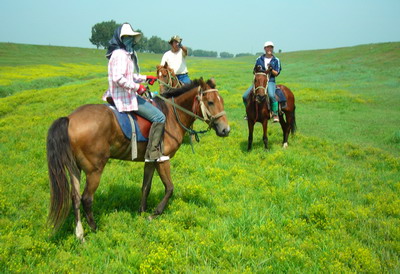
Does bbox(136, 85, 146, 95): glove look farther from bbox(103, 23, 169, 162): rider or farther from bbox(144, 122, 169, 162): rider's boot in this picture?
bbox(144, 122, 169, 162): rider's boot

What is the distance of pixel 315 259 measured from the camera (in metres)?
4.02

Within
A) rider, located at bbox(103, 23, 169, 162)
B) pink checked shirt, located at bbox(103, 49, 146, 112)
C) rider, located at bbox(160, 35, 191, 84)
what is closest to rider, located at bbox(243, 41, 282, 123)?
rider, located at bbox(160, 35, 191, 84)

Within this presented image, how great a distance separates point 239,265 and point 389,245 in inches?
91.5

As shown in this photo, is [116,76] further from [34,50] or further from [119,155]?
[34,50]

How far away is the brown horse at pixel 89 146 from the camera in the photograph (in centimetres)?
412

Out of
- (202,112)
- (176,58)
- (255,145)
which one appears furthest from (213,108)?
(176,58)

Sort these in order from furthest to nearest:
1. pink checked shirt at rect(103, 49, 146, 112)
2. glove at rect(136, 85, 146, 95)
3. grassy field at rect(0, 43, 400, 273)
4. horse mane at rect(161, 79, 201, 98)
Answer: horse mane at rect(161, 79, 201, 98) → glove at rect(136, 85, 146, 95) → pink checked shirt at rect(103, 49, 146, 112) → grassy field at rect(0, 43, 400, 273)

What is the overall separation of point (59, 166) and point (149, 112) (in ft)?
→ 5.42

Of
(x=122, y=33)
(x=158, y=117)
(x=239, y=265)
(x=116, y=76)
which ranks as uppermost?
(x=122, y=33)

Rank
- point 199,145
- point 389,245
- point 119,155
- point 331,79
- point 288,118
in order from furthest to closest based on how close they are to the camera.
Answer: point 331,79, point 288,118, point 199,145, point 119,155, point 389,245

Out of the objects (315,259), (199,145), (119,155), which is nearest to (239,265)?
(315,259)

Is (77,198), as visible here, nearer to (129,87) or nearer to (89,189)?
(89,189)

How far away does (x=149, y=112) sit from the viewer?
494 cm

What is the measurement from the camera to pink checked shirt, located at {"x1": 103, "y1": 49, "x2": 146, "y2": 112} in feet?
14.9
